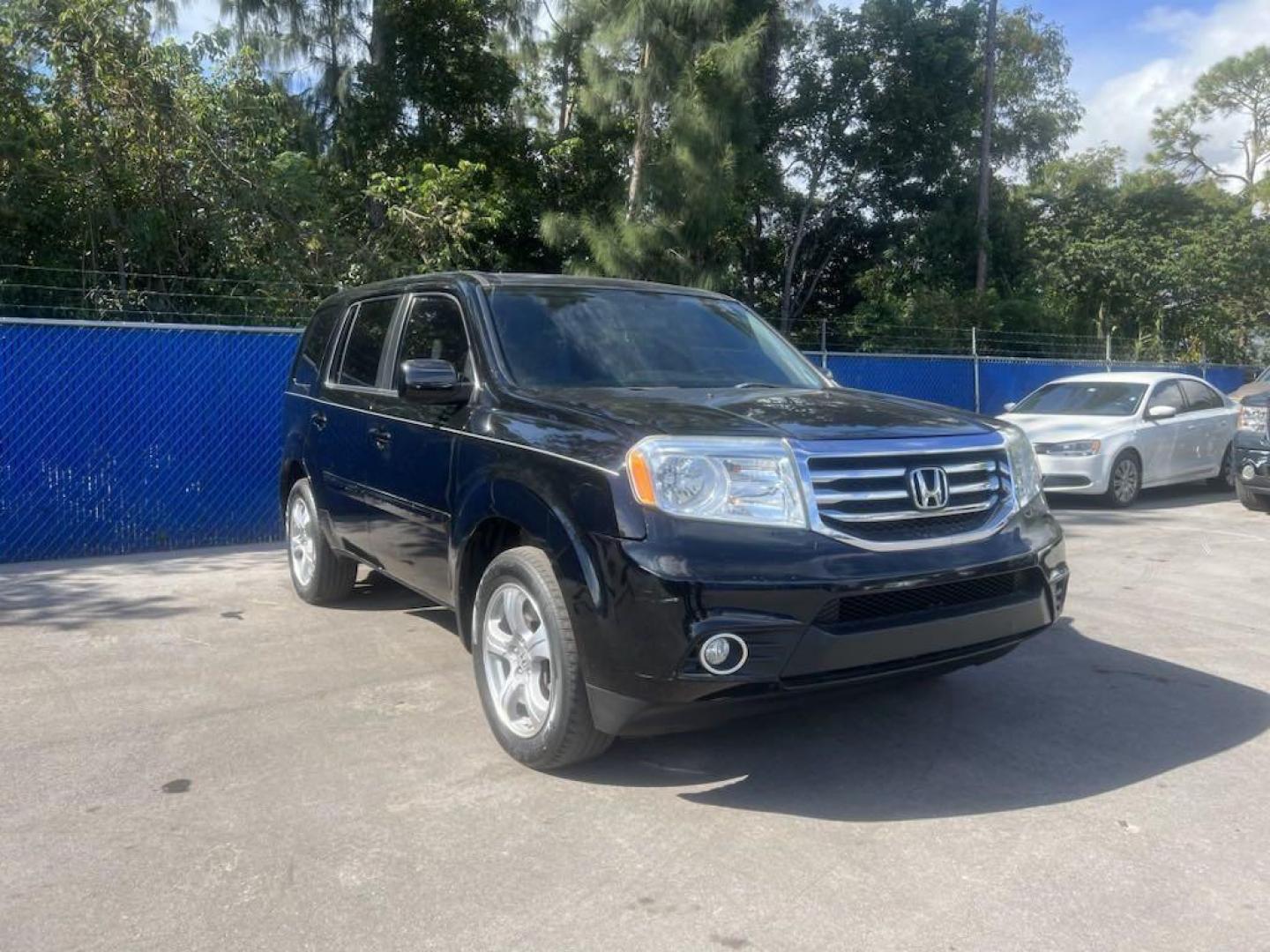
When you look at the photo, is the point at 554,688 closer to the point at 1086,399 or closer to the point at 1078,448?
the point at 1078,448

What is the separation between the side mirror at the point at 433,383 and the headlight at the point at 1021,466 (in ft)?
7.15

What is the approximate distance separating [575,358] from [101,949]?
280 centimetres

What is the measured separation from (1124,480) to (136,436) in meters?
9.36

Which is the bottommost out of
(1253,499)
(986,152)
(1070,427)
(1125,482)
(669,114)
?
(1253,499)

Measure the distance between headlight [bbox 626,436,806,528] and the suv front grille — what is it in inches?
4.1

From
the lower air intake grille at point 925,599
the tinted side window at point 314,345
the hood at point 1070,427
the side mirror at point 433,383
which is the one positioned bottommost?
the hood at point 1070,427

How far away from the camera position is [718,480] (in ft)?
12.1

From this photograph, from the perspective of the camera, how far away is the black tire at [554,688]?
3.82 metres

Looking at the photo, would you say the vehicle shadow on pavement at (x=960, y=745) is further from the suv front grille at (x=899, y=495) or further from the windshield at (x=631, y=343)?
the windshield at (x=631, y=343)

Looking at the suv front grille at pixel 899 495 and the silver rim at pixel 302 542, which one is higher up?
the suv front grille at pixel 899 495

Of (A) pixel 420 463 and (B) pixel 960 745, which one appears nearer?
(B) pixel 960 745

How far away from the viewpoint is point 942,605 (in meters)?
3.91

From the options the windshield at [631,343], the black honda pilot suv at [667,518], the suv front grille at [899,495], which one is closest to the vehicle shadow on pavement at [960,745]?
the black honda pilot suv at [667,518]

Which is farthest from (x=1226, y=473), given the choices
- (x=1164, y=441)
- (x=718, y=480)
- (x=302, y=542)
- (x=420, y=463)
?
(x=718, y=480)
